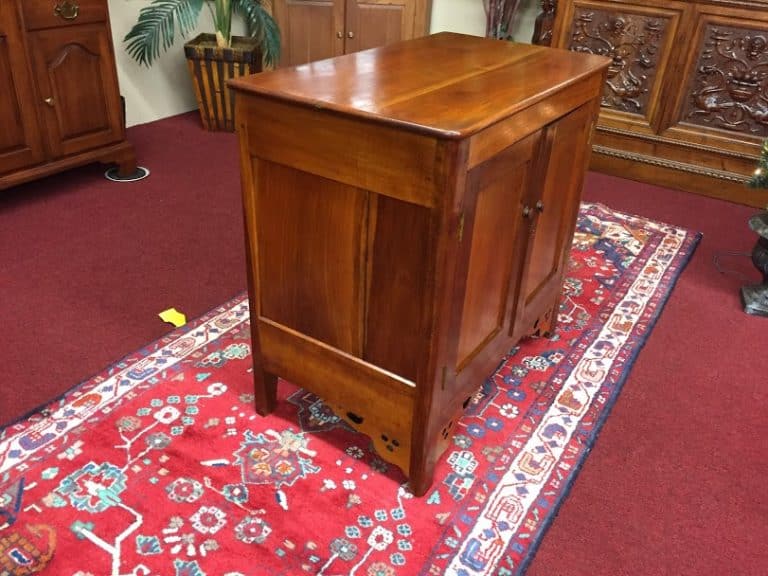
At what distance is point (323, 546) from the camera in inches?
55.0

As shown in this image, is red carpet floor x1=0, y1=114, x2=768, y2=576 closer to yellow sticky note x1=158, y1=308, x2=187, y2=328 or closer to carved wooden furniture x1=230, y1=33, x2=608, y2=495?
yellow sticky note x1=158, y1=308, x2=187, y2=328

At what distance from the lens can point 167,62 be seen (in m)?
3.97

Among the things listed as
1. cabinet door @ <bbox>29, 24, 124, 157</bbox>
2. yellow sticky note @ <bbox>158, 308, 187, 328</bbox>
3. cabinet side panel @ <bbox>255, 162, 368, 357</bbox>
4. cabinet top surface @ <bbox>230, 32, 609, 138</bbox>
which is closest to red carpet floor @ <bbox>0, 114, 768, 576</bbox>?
yellow sticky note @ <bbox>158, 308, 187, 328</bbox>

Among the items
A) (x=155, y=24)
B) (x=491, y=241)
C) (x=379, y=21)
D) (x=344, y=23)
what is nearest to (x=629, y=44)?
(x=379, y=21)

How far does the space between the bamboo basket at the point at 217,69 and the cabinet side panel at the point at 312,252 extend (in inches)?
91.9

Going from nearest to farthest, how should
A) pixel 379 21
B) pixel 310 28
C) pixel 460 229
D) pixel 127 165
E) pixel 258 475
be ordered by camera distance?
1. pixel 460 229
2. pixel 258 475
3. pixel 127 165
4. pixel 379 21
5. pixel 310 28

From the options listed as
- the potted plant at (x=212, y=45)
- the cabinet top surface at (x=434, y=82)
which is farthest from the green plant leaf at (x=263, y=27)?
the cabinet top surface at (x=434, y=82)

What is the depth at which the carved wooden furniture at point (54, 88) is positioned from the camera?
2.56 m

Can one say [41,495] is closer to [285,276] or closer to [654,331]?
[285,276]

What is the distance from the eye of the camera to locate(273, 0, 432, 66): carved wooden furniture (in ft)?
13.5

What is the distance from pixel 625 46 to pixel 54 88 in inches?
103

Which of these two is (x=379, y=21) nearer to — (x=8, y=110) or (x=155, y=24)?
(x=155, y=24)

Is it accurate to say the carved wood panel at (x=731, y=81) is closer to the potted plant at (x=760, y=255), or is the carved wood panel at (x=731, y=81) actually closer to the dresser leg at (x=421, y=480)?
the potted plant at (x=760, y=255)

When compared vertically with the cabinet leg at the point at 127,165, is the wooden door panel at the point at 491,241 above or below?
above
